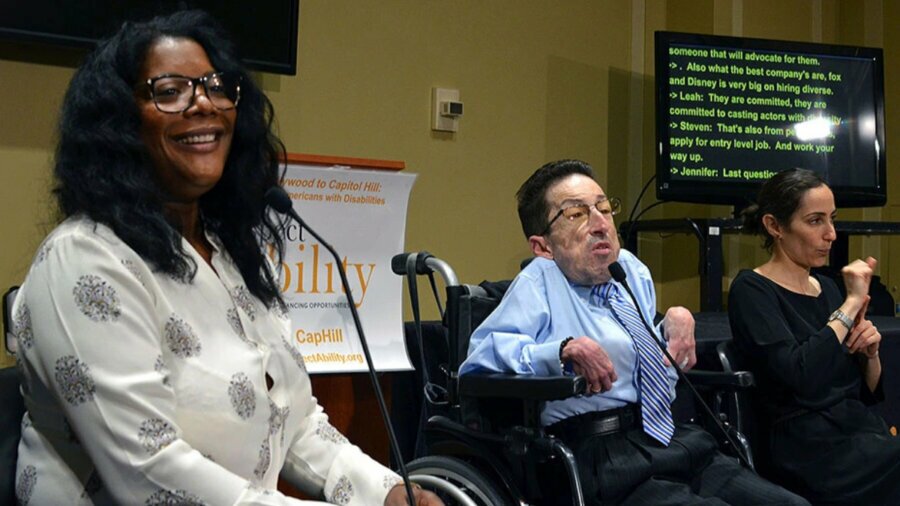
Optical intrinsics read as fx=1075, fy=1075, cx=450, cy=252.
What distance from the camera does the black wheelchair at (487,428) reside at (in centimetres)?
215

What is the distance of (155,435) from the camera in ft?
4.44

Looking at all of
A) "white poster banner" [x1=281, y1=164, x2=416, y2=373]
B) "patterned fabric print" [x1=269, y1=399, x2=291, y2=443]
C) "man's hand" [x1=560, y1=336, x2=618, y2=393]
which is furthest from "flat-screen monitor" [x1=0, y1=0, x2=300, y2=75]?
"patterned fabric print" [x1=269, y1=399, x2=291, y2=443]

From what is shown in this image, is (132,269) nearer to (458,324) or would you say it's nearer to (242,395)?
(242,395)

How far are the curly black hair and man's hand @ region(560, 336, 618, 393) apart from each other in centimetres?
69

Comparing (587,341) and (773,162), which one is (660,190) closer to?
(773,162)

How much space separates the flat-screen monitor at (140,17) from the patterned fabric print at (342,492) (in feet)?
5.33

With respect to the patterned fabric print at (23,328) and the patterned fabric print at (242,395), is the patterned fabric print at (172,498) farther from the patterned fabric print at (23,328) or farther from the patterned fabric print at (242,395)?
the patterned fabric print at (23,328)

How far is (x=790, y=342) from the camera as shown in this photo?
2828 mm

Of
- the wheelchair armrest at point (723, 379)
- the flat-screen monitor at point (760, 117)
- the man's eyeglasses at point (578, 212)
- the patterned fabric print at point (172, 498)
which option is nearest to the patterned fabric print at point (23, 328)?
the patterned fabric print at point (172, 498)

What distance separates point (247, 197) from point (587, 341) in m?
0.80

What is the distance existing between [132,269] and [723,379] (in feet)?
4.98

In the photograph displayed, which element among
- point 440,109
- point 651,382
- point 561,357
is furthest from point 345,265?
point 440,109

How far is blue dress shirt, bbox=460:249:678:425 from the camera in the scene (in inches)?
90.4

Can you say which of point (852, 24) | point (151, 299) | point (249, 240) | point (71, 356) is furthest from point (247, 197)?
point (852, 24)
